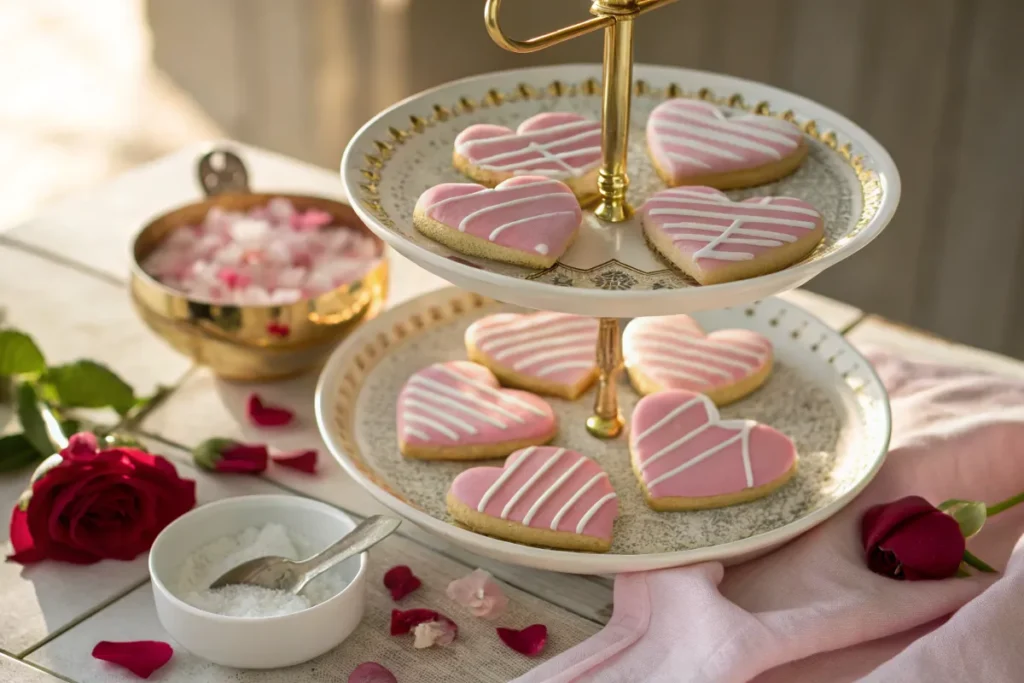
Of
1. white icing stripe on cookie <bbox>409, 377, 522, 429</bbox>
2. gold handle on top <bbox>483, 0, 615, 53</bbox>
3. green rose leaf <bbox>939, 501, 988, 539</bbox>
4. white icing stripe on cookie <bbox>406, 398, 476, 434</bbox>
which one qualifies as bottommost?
green rose leaf <bbox>939, 501, 988, 539</bbox>

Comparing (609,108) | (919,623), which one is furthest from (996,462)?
(609,108)

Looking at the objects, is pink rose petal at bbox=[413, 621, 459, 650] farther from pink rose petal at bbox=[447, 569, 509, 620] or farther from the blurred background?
the blurred background

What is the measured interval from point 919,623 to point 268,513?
0.54 metres

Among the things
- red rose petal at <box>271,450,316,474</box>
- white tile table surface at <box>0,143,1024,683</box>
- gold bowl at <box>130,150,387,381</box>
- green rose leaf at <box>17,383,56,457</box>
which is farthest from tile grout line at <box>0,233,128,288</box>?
red rose petal at <box>271,450,316,474</box>

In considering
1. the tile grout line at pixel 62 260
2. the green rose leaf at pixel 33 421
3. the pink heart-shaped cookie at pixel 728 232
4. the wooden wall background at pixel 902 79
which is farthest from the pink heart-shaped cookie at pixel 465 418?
the wooden wall background at pixel 902 79

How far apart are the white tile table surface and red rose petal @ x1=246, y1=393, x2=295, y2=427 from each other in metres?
0.01

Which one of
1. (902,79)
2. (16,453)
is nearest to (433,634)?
(16,453)

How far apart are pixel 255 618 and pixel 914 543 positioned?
51cm

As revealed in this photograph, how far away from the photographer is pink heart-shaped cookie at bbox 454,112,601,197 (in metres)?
1.03

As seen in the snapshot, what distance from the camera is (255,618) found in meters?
0.91

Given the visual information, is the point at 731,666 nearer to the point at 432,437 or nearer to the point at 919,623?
the point at 919,623

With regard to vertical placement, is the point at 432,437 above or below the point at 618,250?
below

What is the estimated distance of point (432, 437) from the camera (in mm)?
1087

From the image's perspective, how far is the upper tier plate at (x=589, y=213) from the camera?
88 cm
